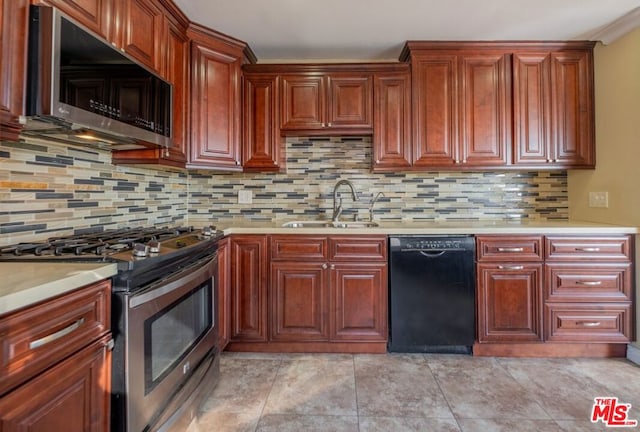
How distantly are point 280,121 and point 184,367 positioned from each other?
1.79 m

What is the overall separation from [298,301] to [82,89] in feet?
5.44

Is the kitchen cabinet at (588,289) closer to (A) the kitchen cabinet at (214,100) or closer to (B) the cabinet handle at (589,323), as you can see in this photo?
(B) the cabinet handle at (589,323)

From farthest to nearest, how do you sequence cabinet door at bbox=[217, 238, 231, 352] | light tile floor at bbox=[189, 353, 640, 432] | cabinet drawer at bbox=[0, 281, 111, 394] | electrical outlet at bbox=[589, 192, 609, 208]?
electrical outlet at bbox=[589, 192, 609, 208], cabinet door at bbox=[217, 238, 231, 352], light tile floor at bbox=[189, 353, 640, 432], cabinet drawer at bbox=[0, 281, 111, 394]

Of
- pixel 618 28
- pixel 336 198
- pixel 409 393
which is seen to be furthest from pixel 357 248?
pixel 618 28

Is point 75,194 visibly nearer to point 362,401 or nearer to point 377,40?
point 362,401

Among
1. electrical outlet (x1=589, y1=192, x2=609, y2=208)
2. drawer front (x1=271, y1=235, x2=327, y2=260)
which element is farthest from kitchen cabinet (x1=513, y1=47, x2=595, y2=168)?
drawer front (x1=271, y1=235, x2=327, y2=260)

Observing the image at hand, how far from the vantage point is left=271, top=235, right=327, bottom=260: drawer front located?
226 centimetres

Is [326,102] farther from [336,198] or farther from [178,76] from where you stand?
[178,76]

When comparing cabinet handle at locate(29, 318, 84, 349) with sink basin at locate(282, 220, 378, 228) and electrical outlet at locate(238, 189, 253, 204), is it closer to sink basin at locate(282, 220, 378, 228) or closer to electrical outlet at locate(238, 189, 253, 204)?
sink basin at locate(282, 220, 378, 228)

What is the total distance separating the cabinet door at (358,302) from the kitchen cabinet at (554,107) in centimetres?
141

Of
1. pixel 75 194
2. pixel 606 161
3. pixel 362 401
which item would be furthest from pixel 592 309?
pixel 75 194

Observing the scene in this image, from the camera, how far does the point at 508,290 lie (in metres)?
2.22

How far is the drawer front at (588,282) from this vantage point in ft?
7.16

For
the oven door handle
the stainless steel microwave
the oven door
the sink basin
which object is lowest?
the oven door
